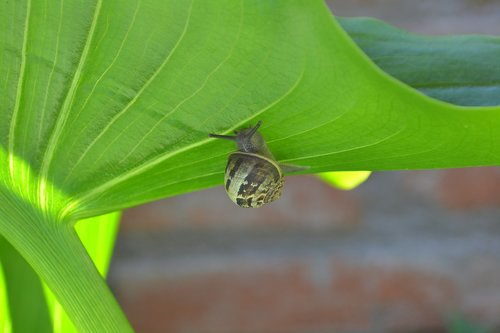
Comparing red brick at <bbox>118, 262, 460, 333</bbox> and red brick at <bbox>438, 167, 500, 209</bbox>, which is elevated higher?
red brick at <bbox>438, 167, 500, 209</bbox>

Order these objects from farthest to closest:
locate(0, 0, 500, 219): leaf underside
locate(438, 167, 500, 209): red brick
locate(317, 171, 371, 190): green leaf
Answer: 1. locate(438, 167, 500, 209): red brick
2. locate(317, 171, 371, 190): green leaf
3. locate(0, 0, 500, 219): leaf underside

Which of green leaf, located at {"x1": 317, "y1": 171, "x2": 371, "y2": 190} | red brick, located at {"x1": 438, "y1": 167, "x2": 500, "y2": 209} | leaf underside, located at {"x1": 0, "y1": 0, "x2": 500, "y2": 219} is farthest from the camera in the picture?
red brick, located at {"x1": 438, "y1": 167, "x2": 500, "y2": 209}

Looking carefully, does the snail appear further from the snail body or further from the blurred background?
the blurred background

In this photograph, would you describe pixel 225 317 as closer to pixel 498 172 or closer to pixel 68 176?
pixel 498 172

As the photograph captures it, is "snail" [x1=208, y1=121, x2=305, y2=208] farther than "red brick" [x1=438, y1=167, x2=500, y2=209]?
No

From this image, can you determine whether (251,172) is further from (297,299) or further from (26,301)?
(297,299)

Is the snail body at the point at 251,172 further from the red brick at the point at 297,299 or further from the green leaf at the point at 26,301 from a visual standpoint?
the red brick at the point at 297,299

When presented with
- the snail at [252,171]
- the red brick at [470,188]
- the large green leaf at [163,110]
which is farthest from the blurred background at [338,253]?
the large green leaf at [163,110]

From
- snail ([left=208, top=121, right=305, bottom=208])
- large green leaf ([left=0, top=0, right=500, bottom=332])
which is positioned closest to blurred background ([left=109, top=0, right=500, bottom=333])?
snail ([left=208, top=121, right=305, bottom=208])
